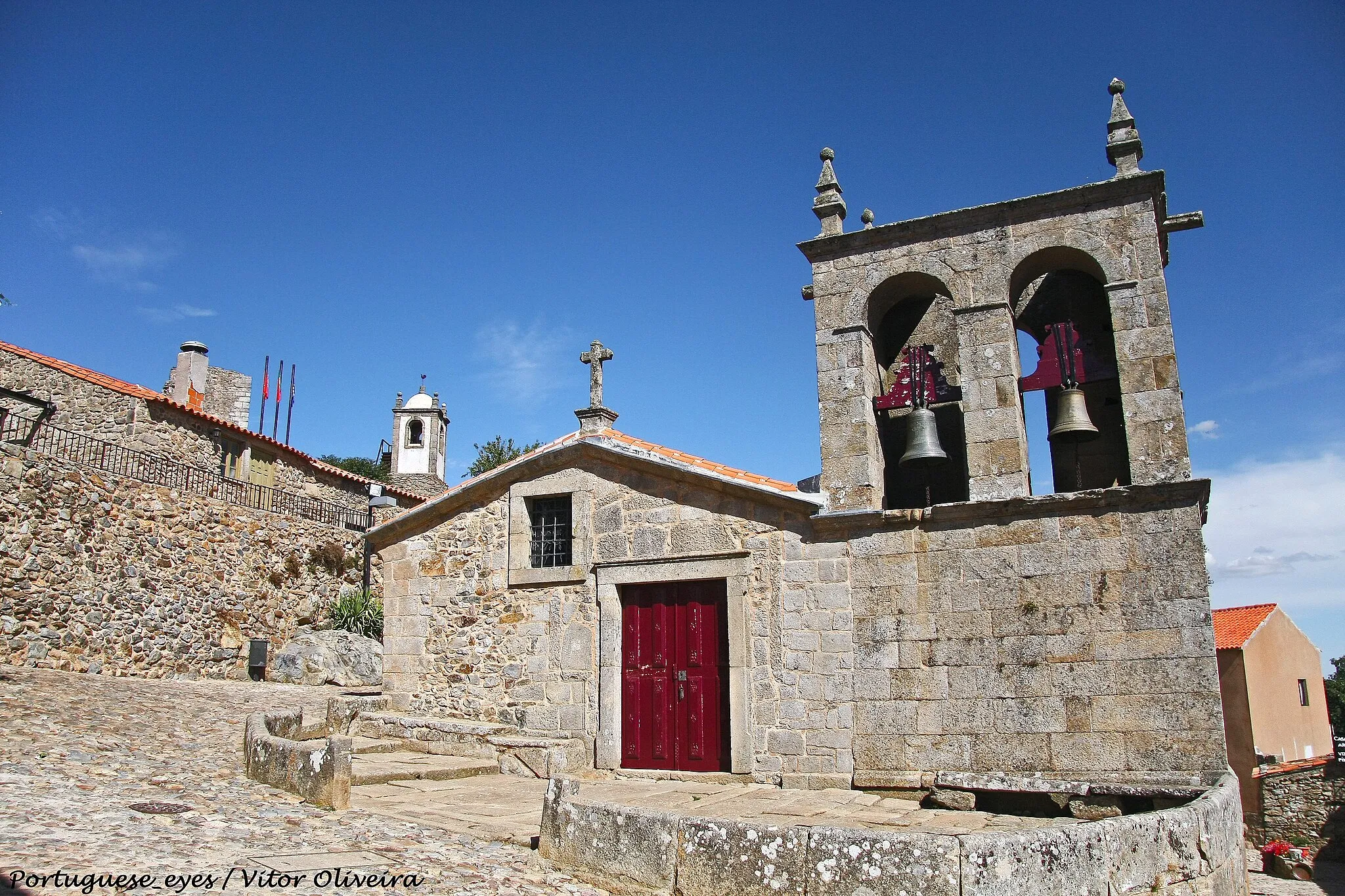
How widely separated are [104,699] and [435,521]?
4.46 m

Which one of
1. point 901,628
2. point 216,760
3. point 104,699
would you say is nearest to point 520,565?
point 216,760

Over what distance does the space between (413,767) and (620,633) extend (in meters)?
2.48

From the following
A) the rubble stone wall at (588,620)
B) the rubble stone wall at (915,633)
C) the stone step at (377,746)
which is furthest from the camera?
the stone step at (377,746)

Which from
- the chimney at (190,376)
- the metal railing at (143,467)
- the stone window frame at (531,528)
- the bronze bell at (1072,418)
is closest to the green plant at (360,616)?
the metal railing at (143,467)

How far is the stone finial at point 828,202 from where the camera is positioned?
9852 millimetres

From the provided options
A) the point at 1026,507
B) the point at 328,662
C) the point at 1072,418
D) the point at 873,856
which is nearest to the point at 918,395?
the point at 1072,418

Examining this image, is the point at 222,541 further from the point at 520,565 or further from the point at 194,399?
the point at 520,565

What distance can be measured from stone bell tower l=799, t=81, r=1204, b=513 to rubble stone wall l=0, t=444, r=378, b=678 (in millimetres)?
13025

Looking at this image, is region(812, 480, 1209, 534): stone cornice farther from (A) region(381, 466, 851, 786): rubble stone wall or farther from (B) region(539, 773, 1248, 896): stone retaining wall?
(B) region(539, 773, 1248, 896): stone retaining wall

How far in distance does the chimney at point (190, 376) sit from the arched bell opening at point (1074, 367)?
23017mm

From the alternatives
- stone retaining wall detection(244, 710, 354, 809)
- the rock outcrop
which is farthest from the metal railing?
stone retaining wall detection(244, 710, 354, 809)

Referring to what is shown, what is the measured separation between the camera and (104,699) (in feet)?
36.8

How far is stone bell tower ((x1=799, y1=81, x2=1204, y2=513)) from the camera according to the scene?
8367mm

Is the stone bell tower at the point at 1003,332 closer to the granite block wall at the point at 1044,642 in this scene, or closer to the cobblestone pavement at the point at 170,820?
the granite block wall at the point at 1044,642
